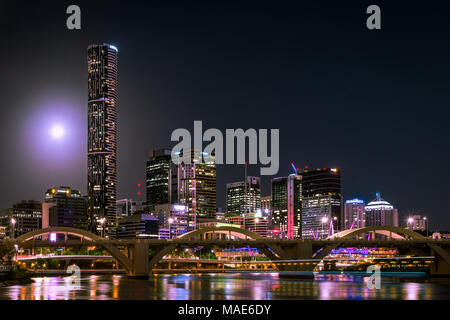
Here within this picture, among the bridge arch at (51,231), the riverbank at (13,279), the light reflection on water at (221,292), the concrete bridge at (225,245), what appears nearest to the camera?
the light reflection on water at (221,292)

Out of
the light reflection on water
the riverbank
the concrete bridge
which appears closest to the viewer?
the light reflection on water

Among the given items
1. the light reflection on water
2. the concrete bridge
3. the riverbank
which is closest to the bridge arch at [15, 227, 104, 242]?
the concrete bridge

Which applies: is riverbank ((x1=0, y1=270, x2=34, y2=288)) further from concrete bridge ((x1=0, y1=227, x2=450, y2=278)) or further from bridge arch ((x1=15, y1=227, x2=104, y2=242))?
bridge arch ((x1=15, y1=227, x2=104, y2=242))

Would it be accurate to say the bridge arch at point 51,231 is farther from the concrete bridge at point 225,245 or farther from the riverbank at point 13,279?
the riverbank at point 13,279

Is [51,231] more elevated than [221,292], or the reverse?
[51,231]

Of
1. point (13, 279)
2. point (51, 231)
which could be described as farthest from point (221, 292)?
point (51, 231)

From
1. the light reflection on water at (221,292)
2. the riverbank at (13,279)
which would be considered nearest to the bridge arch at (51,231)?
the riverbank at (13,279)

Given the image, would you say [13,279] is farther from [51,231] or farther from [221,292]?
[51,231]

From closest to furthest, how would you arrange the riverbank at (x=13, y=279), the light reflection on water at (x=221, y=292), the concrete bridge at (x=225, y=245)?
the light reflection on water at (x=221, y=292) → the riverbank at (x=13, y=279) → the concrete bridge at (x=225, y=245)

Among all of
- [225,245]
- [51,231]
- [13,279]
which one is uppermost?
[51,231]

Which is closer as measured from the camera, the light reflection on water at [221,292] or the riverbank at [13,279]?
the light reflection on water at [221,292]

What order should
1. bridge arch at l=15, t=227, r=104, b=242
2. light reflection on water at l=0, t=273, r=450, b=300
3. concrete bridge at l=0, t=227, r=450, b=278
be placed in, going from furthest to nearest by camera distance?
bridge arch at l=15, t=227, r=104, b=242 < concrete bridge at l=0, t=227, r=450, b=278 < light reflection on water at l=0, t=273, r=450, b=300

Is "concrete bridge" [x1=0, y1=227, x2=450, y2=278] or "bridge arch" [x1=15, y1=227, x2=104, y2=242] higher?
"bridge arch" [x1=15, y1=227, x2=104, y2=242]
